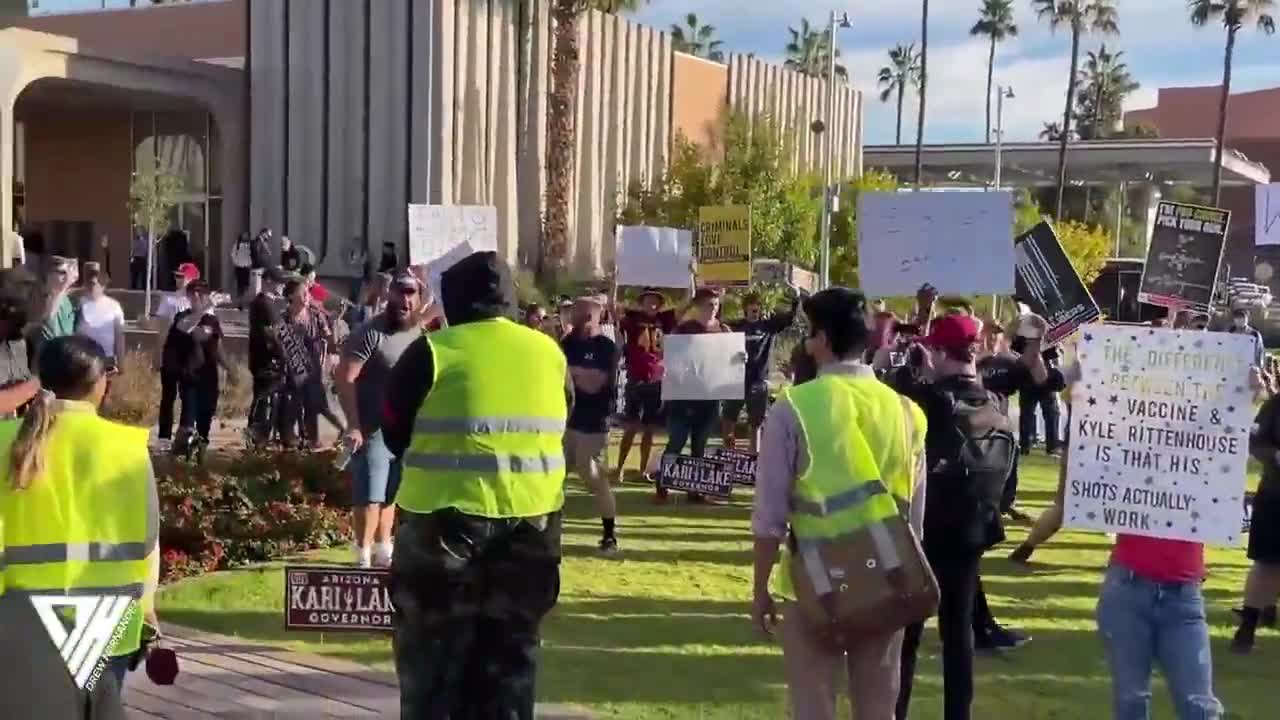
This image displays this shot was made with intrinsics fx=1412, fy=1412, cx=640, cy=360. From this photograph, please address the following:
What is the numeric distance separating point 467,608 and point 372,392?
11.6 ft

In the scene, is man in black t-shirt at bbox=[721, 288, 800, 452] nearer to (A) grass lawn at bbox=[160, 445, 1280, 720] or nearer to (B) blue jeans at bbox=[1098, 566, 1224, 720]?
(A) grass lawn at bbox=[160, 445, 1280, 720]

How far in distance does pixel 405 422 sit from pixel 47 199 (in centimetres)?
3670

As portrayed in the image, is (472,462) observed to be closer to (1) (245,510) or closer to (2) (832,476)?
(2) (832,476)

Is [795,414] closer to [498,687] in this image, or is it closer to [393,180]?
[498,687]

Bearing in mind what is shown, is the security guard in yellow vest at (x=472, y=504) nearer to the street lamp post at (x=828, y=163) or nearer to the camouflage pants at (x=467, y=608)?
the camouflage pants at (x=467, y=608)

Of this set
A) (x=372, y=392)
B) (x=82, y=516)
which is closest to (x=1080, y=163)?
(x=372, y=392)

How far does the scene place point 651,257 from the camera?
1414cm

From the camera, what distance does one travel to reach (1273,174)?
71.9m

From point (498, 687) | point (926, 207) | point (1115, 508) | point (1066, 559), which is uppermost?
point (926, 207)

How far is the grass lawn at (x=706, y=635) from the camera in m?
6.85

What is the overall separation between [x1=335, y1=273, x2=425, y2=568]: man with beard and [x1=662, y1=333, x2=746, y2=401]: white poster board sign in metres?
3.77

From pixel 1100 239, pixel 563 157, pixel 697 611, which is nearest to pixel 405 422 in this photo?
pixel 697 611

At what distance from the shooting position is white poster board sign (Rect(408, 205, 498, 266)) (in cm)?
1125

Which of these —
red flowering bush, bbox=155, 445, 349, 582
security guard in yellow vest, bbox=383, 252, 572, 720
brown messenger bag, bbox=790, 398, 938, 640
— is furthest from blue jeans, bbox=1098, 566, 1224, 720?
red flowering bush, bbox=155, 445, 349, 582
